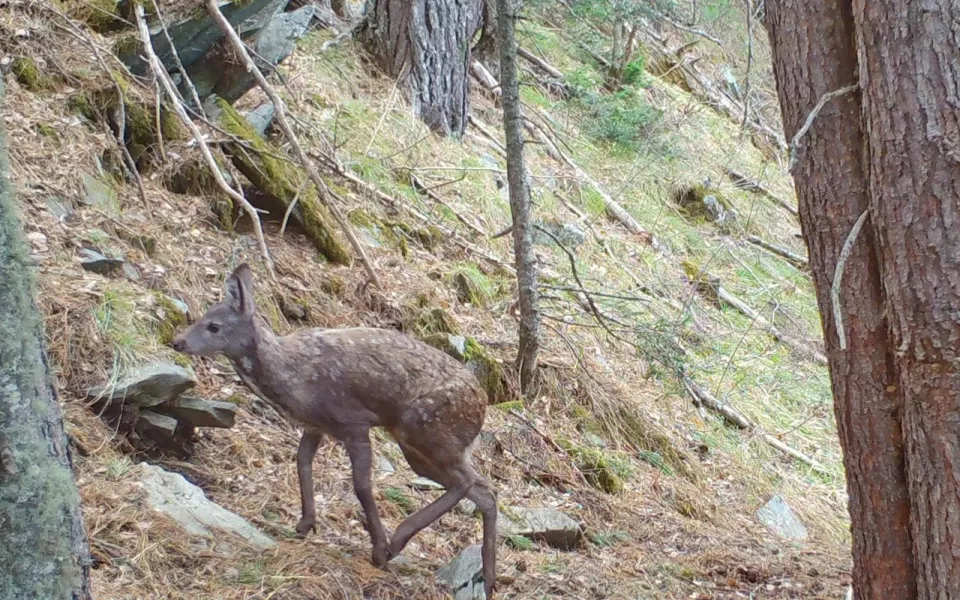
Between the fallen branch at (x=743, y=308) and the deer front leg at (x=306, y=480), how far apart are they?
691cm

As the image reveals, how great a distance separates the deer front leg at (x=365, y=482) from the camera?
5.50 metres

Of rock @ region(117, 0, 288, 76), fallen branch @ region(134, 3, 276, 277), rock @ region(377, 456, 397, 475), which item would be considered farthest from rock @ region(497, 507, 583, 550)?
rock @ region(117, 0, 288, 76)

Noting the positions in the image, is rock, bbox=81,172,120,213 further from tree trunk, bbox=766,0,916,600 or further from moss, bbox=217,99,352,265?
tree trunk, bbox=766,0,916,600

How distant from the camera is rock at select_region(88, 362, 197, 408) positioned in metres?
5.85

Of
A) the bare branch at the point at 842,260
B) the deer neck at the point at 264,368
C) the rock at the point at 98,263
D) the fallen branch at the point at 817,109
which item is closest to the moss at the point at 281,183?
the rock at the point at 98,263

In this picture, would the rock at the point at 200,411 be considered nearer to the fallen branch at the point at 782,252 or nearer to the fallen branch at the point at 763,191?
the fallen branch at the point at 782,252

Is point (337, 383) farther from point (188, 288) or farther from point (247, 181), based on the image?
point (247, 181)

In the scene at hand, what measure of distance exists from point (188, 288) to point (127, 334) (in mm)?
1043

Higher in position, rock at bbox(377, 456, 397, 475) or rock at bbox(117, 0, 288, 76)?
rock at bbox(117, 0, 288, 76)

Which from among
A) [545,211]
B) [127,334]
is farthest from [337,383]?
[545,211]

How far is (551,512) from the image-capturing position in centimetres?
673

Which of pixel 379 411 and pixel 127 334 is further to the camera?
pixel 127 334

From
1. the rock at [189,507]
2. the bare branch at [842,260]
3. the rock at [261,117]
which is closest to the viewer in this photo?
the bare branch at [842,260]

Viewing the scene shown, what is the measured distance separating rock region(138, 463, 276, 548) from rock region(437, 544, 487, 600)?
997mm
